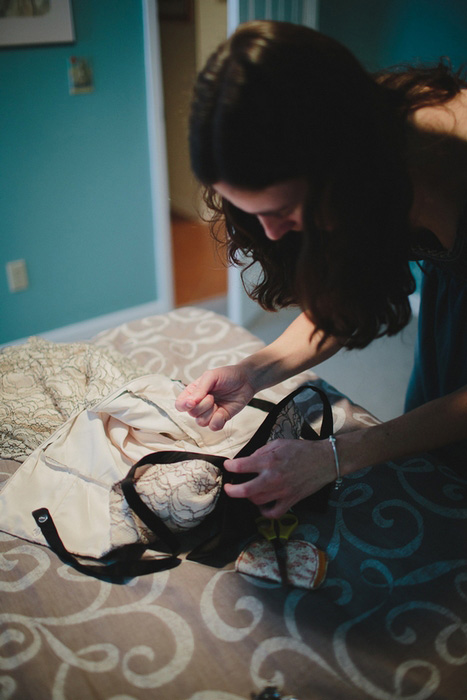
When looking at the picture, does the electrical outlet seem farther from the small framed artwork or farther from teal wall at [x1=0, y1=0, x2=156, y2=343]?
the small framed artwork

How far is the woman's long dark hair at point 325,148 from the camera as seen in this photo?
27.4 inches

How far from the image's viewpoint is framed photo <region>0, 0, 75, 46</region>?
210 cm

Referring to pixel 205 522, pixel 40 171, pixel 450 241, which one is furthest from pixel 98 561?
pixel 40 171

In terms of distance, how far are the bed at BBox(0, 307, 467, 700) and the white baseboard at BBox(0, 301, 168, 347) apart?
154 cm

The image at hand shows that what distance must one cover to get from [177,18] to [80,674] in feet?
13.6

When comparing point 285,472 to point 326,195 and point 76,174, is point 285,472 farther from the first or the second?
point 76,174

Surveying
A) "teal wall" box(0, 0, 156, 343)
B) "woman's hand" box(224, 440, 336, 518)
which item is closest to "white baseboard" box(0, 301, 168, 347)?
"teal wall" box(0, 0, 156, 343)

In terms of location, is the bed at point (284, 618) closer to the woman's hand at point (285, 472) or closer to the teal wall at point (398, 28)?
the woman's hand at point (285, 472)

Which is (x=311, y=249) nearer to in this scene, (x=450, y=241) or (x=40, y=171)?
(x=450, y=241)

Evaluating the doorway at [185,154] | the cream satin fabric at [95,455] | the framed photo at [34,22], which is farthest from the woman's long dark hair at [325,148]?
the doorway at [185,154]

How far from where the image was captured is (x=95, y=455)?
1.13 m

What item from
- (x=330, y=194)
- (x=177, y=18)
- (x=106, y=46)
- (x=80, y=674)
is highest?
(x=177, y=18)

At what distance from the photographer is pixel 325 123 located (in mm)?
710

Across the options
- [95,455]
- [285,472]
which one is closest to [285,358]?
[285,472]
